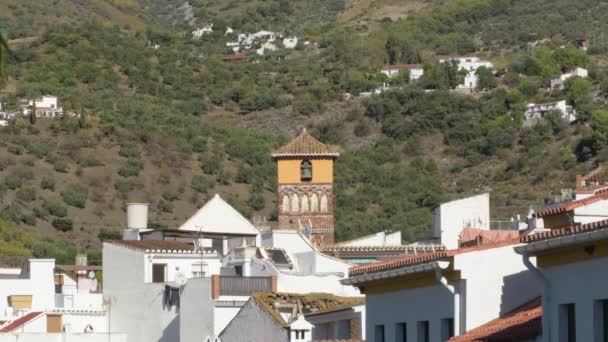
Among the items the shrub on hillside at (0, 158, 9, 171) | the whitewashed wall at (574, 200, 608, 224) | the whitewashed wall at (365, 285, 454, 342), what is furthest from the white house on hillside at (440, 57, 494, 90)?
the whitewashed wall at (574, 200, 608, 224)

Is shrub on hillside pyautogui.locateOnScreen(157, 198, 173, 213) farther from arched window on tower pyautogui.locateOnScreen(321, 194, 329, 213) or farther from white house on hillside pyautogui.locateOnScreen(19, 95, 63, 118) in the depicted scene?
arched window on tower pyautogui.locateOnScreen(321, 194, 329, 213)

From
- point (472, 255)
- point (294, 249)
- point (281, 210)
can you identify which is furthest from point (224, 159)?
point (472, 255)

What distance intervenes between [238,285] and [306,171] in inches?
1438

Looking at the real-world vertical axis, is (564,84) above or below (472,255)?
above

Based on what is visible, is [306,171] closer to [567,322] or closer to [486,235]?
[486,235]

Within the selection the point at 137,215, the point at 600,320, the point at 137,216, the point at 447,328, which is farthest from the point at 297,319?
the point at 137,216

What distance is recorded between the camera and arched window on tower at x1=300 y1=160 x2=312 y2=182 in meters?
71.8

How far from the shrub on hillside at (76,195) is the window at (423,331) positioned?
3909 inches

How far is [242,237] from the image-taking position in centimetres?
4722

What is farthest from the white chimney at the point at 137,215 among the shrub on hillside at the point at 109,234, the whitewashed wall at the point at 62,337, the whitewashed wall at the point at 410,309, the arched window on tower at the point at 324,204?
the shrub on hillside at the point at 109,234

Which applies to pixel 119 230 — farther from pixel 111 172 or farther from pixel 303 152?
pixel 303 152

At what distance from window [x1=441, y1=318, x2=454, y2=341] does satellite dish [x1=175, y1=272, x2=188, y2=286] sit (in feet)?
49.1

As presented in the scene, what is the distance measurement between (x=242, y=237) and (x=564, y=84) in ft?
432

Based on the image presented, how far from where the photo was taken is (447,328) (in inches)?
911
